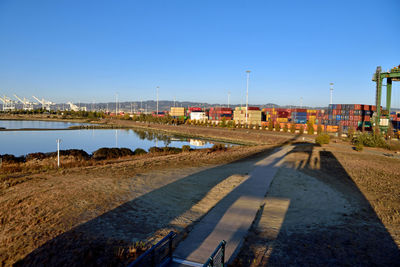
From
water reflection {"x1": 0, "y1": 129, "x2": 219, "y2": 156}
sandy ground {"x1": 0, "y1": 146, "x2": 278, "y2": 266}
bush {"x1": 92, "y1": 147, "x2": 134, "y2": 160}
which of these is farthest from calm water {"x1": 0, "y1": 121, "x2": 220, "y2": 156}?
sandy ground {"x1": 0, "y1": 146, "x2": 278, "y2": 266}

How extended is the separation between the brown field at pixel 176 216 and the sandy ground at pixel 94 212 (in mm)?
31

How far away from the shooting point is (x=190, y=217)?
29.2 ft

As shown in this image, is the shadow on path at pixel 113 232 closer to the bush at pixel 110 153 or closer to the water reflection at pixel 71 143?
the bush at pixel 110 153

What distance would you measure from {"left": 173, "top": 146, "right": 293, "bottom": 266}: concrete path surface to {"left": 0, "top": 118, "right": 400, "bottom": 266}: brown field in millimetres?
335

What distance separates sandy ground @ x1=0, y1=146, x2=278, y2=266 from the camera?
6.58m

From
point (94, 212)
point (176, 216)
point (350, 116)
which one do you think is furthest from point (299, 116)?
point (94, 212)

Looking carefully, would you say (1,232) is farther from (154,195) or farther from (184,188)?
(184,188)

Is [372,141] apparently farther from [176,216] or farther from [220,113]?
[220,113]

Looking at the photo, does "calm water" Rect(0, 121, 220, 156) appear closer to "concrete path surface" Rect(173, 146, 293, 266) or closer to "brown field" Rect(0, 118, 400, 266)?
"brown field" Rect(0, 118, 400, 266)

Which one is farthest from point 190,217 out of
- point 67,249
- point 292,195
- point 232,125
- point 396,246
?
point 232,125

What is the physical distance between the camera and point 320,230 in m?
8.01

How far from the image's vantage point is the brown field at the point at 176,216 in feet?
21.3

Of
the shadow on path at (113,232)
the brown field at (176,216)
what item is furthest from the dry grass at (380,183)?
the shadow on path at (113,232)

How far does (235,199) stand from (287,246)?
3.89 m
